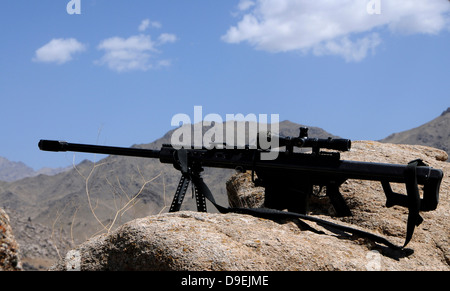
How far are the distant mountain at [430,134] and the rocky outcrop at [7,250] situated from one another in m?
74.3

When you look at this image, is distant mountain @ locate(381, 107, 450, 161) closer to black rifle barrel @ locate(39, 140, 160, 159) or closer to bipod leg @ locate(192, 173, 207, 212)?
black rifle barrel @ locate(39, 140, 160, 159)

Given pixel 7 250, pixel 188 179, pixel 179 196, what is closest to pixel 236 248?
pixel 179 196

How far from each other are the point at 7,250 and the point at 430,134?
83.4 meters

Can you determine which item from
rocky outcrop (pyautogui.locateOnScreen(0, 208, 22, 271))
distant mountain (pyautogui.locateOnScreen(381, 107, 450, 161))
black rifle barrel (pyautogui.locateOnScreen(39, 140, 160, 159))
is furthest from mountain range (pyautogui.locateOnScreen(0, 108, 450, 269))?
rocky outcrop (pyautogui.locateOnScreen(0, 208, 22, 271))

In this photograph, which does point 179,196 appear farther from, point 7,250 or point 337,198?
point 7,250

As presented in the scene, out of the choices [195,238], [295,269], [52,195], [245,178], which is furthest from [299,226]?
[52,195]

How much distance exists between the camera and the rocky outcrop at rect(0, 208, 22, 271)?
500 centimetres

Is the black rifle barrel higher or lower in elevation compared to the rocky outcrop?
higher

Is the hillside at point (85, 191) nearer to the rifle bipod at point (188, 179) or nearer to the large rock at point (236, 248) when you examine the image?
the rifle bipod at point (188, 179)

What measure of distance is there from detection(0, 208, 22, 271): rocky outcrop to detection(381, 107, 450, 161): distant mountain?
74339 mm

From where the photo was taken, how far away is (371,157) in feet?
26.2

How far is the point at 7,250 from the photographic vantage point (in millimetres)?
5039

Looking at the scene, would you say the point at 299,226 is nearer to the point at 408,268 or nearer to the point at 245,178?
the point at 408,268

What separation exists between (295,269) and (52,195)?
313 ft
